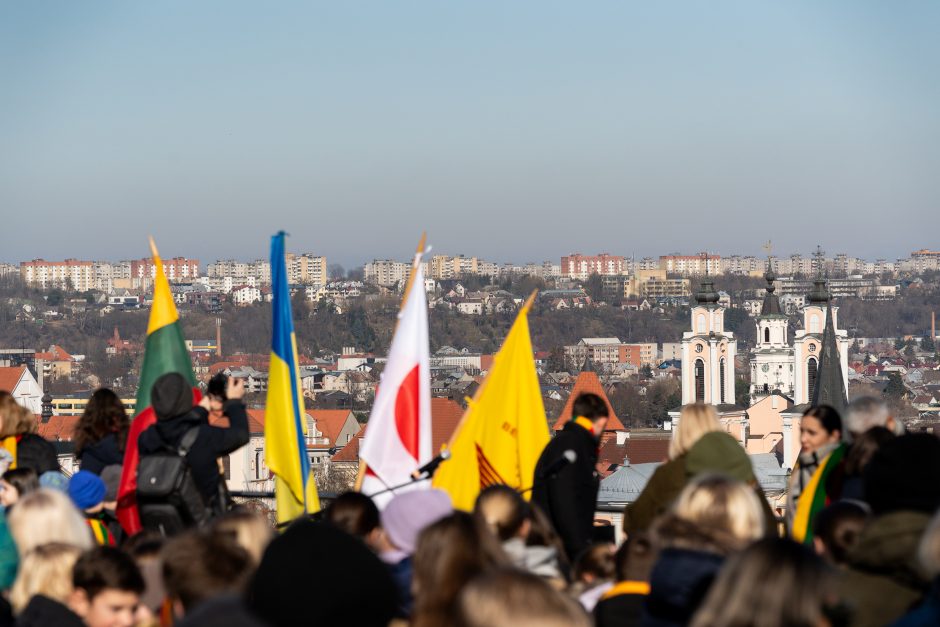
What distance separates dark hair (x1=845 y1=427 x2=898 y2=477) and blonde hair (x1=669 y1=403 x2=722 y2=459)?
0.57 meters

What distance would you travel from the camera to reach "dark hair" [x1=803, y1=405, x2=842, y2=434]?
19.6ft

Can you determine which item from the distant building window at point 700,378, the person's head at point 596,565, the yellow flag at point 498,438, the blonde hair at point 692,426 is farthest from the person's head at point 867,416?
the distant building window at point 700,378

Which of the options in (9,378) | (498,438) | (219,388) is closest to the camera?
(219,388)

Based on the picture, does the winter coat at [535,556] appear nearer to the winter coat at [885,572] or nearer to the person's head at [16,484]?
the winter coat at [885,572]

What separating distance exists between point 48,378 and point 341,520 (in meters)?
123

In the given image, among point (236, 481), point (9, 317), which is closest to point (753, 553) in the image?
point (236, 481)

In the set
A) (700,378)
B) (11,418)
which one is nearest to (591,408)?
(11,418)

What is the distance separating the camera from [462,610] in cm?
313

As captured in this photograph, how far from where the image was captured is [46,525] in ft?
15.5

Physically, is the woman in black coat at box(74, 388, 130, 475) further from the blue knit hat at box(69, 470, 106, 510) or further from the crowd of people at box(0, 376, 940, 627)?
the blue knit hat at box(69, 470, 106, 510)

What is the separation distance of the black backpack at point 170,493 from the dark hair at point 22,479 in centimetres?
40

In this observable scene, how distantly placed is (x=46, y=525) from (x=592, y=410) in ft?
7.85

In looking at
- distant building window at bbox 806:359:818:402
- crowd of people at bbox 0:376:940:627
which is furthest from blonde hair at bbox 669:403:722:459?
distant building window at bbox 806:359:818:402

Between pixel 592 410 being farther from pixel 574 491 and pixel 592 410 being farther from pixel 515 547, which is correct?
pixel 515 547
